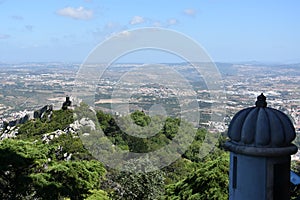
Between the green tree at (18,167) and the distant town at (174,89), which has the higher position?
the distant town at (174,89)

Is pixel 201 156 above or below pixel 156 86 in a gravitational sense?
below

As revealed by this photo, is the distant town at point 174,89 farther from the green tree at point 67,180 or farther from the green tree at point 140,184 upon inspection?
the green tree at point 67,180

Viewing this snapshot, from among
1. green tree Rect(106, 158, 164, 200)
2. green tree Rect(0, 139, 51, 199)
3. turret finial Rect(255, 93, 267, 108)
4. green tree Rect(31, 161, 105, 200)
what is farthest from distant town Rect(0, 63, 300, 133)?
green tree Rect(0, 139, 51, 199)

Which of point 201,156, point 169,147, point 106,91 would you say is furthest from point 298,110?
point 106,91

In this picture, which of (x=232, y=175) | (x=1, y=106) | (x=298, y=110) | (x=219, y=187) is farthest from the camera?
(x=1, y=106)

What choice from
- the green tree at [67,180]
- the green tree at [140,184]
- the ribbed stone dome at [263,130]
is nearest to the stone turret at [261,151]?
the ribbed stone dome at [263,130]

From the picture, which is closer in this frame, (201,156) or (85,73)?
(85,73)

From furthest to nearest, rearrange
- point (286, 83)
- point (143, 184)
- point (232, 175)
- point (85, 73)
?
1. point (286, 83)
2. point (85, 73)
3. point (143, 184)
4. point (232, 175)

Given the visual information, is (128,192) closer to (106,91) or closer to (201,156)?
(106,91)
